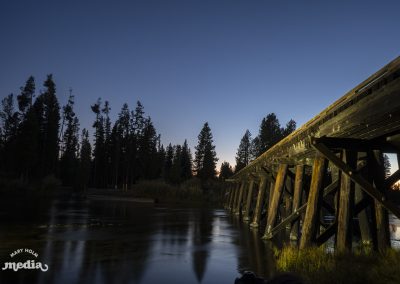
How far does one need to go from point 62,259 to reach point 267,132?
60.6 meters

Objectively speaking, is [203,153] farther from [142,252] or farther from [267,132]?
[142,252]

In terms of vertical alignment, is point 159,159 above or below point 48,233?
above

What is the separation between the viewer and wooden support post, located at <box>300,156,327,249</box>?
7.64m

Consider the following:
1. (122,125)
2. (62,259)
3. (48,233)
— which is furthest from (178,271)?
(122,125)

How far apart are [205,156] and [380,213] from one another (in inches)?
2603

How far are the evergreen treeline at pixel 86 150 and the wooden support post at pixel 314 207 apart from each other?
1781 inches

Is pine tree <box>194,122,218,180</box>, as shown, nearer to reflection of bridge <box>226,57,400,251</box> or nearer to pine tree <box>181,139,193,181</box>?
pine tree <box>181,139,193,181</box>

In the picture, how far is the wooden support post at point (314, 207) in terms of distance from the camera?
25.1 feet

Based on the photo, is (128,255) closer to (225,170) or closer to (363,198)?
(363,198)

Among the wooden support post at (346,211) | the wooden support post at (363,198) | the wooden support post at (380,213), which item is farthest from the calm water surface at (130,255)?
the wooden support post at (363,198)

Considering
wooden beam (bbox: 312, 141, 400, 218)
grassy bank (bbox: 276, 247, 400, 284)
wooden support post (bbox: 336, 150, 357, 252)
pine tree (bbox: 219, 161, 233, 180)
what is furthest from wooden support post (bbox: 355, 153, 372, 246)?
pine tree (bbox: 219, 161, 233, 180)

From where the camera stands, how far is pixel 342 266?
18.3 feet

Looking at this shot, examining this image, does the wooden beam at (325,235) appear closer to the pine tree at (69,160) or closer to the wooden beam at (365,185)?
the wooden beam at (365,185)

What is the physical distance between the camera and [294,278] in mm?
2920
